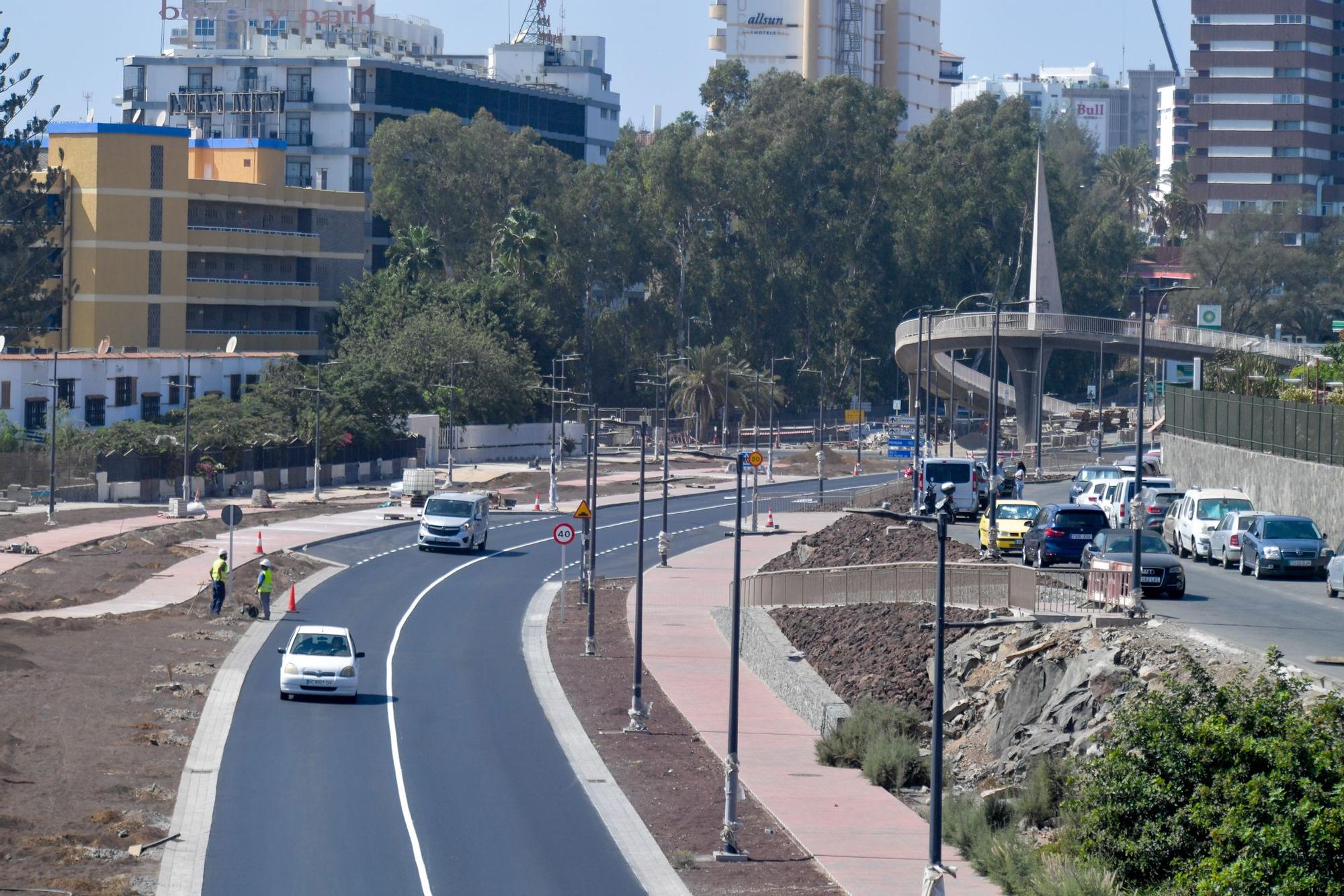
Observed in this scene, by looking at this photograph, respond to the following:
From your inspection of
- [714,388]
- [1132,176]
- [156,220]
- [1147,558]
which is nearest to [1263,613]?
[1147,558]

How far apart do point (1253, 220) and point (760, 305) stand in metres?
46.2

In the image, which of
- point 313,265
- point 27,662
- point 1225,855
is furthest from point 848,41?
point 1225,855

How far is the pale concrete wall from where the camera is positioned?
47.5 m

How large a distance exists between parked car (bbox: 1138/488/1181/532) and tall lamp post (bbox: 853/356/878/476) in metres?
51.9

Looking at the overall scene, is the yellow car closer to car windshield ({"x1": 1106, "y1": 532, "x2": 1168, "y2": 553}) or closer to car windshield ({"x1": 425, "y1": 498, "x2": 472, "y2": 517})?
car windshield ({"x1": 1106, "y1": 532, "x2": 1168, "y2": 553})

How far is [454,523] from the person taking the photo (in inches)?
2584

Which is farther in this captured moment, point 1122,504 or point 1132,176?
point 1132,176

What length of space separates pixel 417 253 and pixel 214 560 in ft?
231

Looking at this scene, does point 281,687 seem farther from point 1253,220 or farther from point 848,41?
point 848,41

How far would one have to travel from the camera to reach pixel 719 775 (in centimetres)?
3109

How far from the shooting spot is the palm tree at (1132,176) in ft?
634

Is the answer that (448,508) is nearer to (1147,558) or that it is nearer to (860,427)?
(1147,558)

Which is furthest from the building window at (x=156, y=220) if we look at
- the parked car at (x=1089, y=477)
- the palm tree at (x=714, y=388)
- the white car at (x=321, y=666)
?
the white car at (x=321, y=666)

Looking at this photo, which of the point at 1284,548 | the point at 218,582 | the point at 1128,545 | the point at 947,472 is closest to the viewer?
the point at 1128,545
